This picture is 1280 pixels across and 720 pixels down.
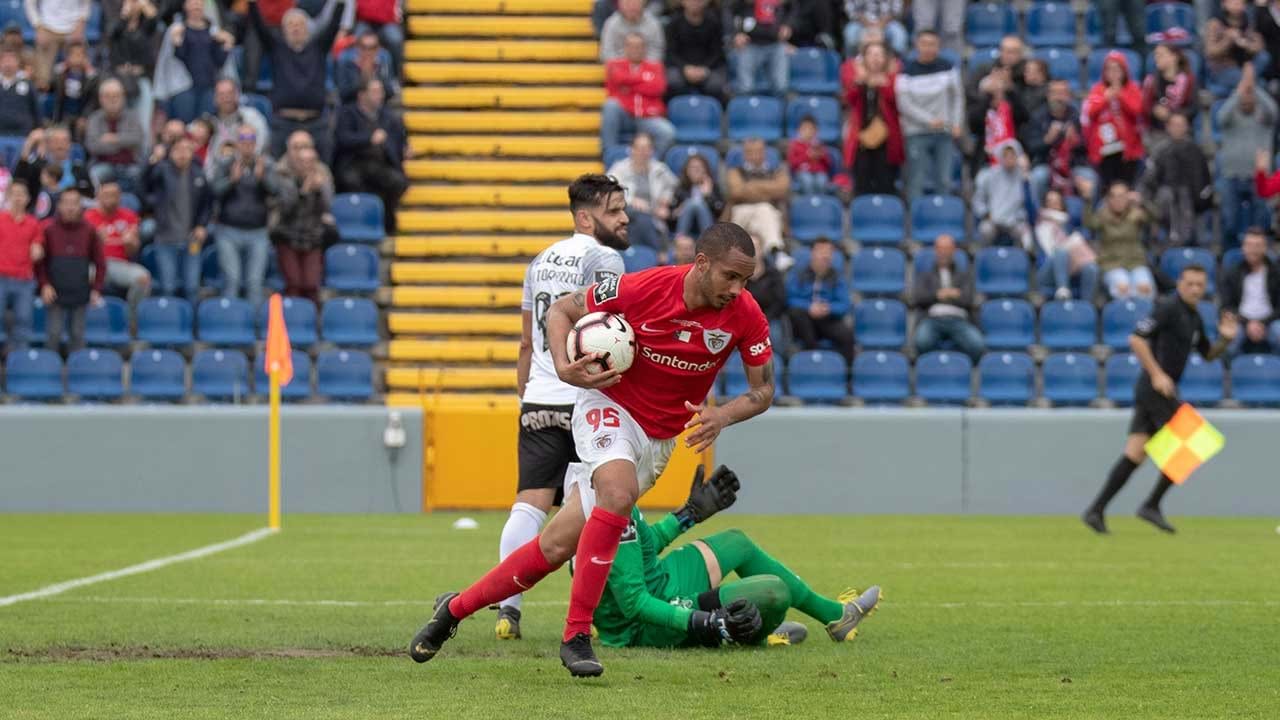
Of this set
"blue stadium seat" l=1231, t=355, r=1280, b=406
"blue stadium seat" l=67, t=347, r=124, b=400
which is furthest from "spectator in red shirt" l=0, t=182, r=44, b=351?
"blue stadium seat" l=1231, t=355, r=1280, b=406

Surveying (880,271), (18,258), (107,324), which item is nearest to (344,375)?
(107,324)

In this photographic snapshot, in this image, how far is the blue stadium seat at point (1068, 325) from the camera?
66.5ft

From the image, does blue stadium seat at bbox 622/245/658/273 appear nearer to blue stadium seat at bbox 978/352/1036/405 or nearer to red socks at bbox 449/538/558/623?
blue stadium seat at bbox 978/352/1036/405

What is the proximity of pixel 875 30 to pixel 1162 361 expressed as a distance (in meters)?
7.17

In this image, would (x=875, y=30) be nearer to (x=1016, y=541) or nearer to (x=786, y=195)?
(x=786, y=195)

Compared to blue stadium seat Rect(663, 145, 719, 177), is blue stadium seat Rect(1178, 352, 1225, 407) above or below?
below

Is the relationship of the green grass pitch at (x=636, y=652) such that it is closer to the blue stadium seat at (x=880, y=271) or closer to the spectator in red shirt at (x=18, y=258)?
the spectator in red shirt at (x=18, y=258)

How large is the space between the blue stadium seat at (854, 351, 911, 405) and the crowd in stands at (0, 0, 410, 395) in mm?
5193

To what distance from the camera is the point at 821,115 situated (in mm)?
22484

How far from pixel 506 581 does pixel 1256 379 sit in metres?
14.0

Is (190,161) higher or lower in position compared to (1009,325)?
higher

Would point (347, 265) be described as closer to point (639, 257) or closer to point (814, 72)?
point (639, 257)

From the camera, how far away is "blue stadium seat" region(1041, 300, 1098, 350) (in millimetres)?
20281

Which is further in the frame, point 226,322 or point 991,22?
point 991,22
